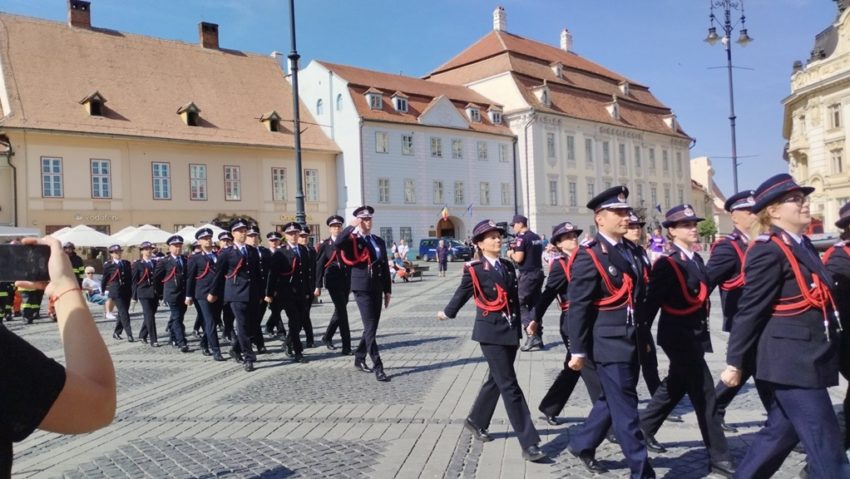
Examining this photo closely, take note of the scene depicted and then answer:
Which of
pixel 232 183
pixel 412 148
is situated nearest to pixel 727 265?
pixel 232 183

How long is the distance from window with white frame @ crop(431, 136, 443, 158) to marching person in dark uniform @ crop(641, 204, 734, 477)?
42.2 m

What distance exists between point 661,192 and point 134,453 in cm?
6445

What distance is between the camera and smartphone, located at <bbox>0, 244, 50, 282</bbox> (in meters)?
1.76

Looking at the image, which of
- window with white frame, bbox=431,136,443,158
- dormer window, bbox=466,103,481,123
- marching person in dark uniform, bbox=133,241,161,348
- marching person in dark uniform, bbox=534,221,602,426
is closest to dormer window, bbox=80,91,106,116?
window with white frame, bbox=431,136,443,158

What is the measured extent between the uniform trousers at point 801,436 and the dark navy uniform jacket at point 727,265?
1.76 m

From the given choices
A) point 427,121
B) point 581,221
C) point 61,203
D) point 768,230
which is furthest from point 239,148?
point 768,230

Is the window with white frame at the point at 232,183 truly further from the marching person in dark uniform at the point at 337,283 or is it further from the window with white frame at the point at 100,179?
the marching person in dark uniform at the point at 337,283

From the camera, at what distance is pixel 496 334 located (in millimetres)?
5773

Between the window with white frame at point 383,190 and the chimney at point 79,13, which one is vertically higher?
A: the chimney at point 79,13

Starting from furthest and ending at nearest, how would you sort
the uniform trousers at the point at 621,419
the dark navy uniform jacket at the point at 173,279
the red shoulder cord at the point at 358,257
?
the dark navy uniform jacket at the point at 173,279 < the red shoulder cord at the point at 358,257 < the uniform trousers at the point at 621,419

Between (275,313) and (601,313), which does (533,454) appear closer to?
(601,313)

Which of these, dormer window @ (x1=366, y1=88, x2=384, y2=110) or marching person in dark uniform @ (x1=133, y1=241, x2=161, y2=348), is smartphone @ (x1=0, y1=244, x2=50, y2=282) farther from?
dormer window @ (x1=366, y1=88, x2=384, y2=110)

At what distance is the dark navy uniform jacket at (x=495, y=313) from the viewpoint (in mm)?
5781

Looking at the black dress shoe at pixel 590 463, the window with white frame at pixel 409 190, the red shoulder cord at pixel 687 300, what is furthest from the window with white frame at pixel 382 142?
the black dress shoe at pixel 590 463
